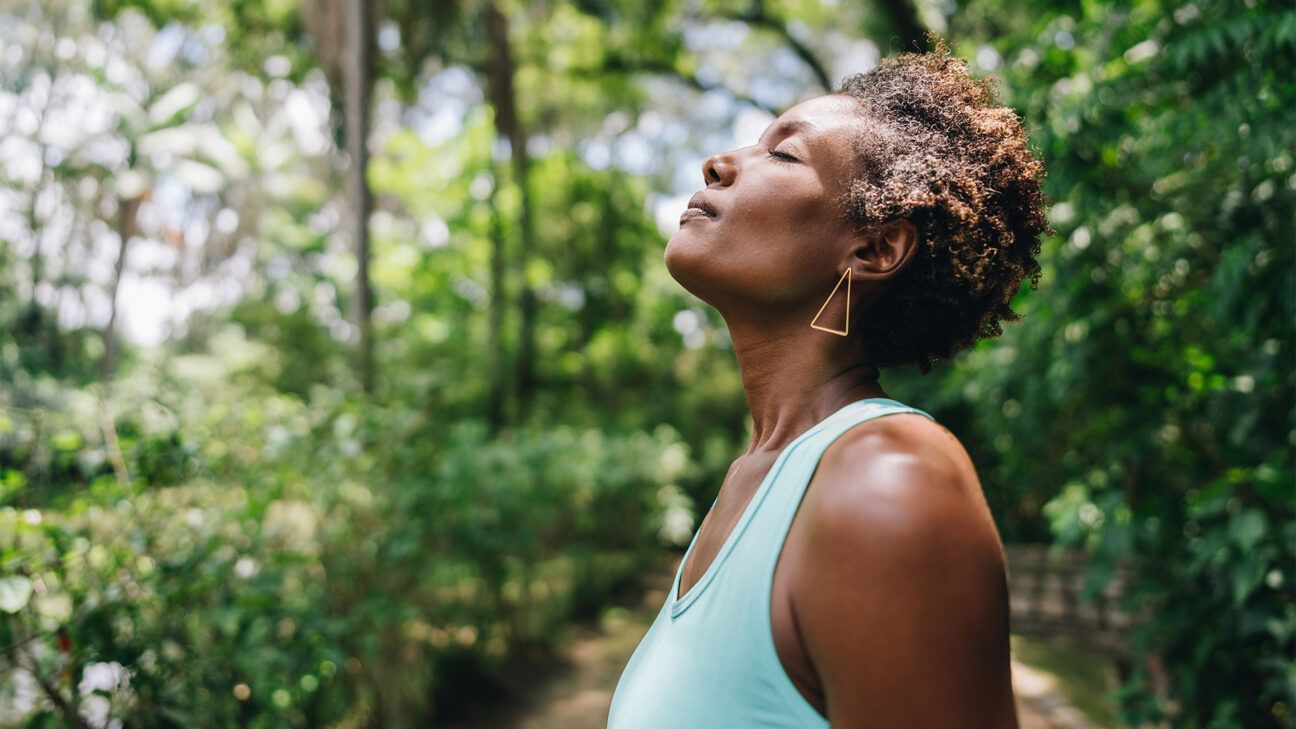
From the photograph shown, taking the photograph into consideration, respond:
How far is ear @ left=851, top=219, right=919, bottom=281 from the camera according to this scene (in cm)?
122

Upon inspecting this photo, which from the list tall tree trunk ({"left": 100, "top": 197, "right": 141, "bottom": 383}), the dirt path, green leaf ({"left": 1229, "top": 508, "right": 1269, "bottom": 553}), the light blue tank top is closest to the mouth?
the light blue tank top

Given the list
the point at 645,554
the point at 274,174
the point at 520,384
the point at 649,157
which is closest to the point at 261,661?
the point at 645,554

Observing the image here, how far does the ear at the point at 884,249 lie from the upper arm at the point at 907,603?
33 cm

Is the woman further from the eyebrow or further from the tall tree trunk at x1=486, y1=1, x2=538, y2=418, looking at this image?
the tall tree trunk at x1=486, y1=1, x2=538, y2=418

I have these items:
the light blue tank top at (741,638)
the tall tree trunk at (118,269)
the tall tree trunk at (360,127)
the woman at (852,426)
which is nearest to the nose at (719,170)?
the woman at (852,426)

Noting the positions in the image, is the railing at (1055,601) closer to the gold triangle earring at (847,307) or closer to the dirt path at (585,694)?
the dirt path at (585,694)

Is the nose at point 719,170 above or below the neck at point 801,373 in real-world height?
above

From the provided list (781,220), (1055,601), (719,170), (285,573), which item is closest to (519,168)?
(1055,601)

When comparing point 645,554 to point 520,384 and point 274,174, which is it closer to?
point 520,384

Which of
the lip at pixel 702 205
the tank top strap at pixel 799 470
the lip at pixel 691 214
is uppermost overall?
the lip at pixel 702 205

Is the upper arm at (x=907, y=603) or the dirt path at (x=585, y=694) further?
the dirt path at (x=585, y=694)

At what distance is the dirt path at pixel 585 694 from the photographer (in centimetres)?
674

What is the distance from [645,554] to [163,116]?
52.0ft

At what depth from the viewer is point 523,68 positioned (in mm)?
14898
